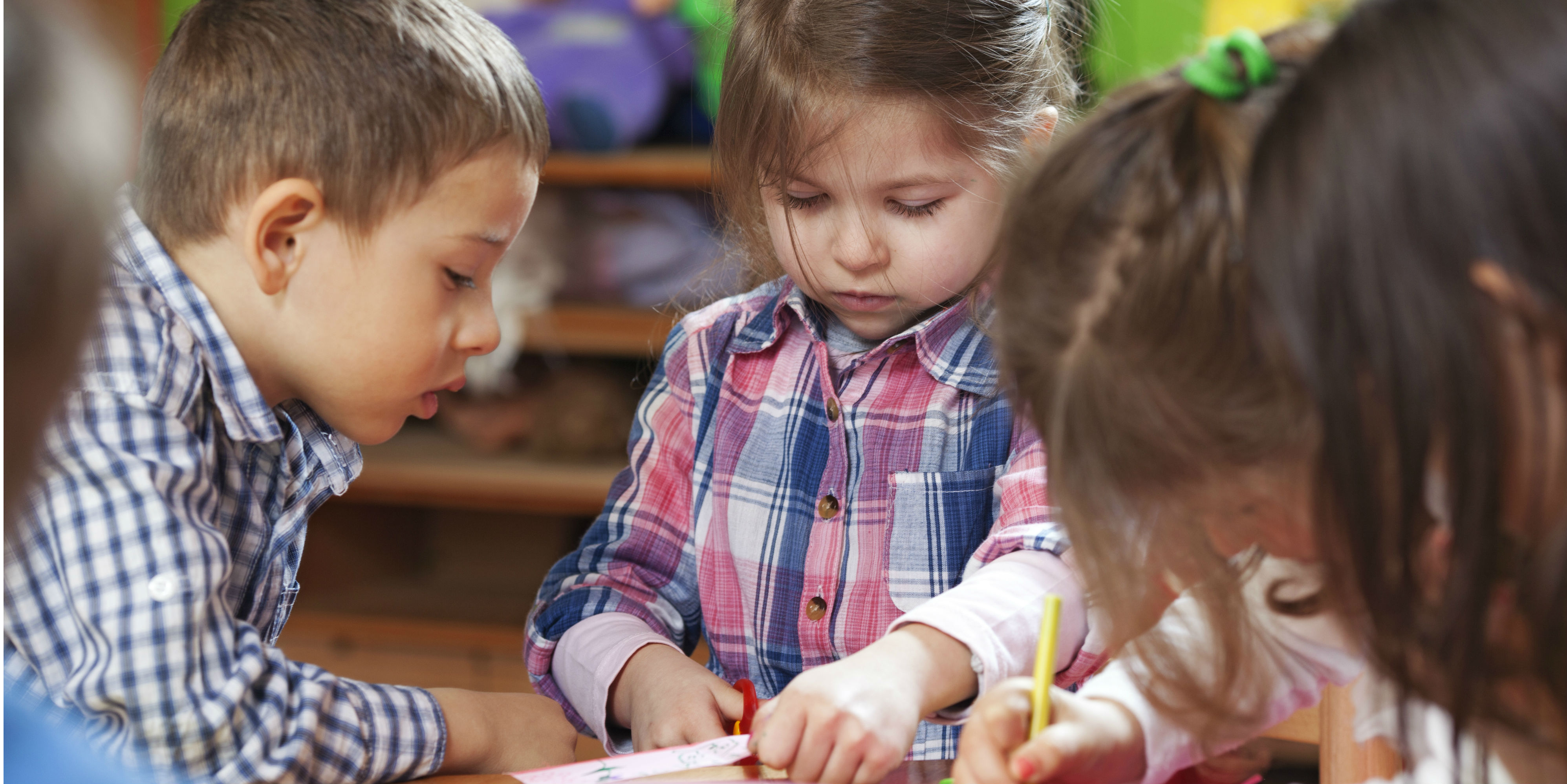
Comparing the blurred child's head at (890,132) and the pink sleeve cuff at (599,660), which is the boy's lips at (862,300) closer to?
the blurred child's head at (890,132)

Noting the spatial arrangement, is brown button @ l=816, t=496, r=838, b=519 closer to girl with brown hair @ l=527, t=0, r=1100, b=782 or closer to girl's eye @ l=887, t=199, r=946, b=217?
girl with brown hair @ l=527, t=0, r=1100, b=782

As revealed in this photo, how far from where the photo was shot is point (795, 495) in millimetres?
856

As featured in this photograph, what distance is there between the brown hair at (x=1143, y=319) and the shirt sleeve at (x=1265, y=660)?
0.11 meters

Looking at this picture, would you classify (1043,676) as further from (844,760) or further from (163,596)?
(163,596)

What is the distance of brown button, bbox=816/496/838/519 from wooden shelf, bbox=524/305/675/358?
99 cm

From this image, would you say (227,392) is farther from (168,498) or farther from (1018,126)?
(1018,126)

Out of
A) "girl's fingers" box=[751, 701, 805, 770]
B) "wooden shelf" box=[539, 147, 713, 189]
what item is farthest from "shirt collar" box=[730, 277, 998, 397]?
"wooden shelf" box=[539, 147, 713, 189]

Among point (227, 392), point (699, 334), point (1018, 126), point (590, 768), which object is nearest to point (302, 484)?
point (227, 392)

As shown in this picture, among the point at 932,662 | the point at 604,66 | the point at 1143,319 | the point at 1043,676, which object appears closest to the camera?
the point at 1143,319

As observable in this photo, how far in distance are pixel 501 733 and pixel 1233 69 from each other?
1.54ft

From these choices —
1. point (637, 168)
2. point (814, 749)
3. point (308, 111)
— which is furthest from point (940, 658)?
point (637, 168)

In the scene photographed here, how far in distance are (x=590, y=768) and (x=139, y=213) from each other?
37 cm

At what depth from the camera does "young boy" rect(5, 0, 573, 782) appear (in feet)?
1.67

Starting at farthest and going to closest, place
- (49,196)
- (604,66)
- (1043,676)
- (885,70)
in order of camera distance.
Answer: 1. (604,66)
2. (885,70)
3. (1043,676)
4. (49,196)
